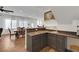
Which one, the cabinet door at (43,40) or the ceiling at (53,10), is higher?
the ceiling at (53,10)

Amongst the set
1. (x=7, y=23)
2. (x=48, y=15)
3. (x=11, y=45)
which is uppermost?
(x=48, y=15)

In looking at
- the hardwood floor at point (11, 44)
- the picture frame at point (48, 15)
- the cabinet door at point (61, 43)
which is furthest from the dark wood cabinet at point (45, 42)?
the picture frame at point (48, 15)

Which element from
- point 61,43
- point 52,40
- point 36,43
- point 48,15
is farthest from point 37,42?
point 48,15

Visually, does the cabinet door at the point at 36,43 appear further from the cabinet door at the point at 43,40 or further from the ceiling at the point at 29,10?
the ceiling at the point at 29,10

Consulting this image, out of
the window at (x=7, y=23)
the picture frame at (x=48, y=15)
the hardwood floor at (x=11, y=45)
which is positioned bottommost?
the hardwood floor at (x=11, y=45)

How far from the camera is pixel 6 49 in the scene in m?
1.99

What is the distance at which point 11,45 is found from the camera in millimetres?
1975

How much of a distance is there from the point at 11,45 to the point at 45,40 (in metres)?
0.68

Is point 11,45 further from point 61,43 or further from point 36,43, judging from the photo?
point 61,43

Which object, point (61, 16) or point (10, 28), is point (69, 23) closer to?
point (61, 16)

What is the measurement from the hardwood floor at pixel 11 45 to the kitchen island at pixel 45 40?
5.5 inches

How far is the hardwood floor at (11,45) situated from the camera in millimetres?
1958
